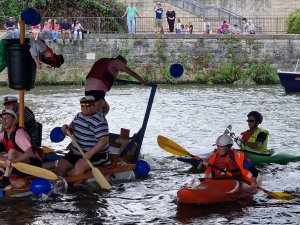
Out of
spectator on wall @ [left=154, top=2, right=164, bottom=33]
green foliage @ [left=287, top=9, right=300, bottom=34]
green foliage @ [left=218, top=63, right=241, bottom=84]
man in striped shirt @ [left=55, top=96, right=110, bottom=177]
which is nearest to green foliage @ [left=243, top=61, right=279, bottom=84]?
green foliage @ [left=218, top=63, right=241, bottom=84]

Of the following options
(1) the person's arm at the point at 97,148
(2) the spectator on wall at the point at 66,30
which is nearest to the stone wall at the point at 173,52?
(2) the spectator on wall at the point at 66,30

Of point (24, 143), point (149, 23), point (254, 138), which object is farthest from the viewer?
point (149, 23)

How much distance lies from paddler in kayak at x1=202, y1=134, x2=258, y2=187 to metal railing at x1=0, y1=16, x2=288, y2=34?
79.2 feet

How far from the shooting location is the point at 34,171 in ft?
33.9

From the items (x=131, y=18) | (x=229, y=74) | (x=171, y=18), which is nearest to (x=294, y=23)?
(x=229, y=74)

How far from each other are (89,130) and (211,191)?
68.8 inches

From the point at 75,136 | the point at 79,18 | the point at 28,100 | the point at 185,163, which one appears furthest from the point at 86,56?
the point at 75,136

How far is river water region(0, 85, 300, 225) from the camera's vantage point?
33.5 feet

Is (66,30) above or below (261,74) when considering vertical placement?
above

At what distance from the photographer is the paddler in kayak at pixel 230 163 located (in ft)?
34.7

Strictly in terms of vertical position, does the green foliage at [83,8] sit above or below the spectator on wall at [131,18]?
above

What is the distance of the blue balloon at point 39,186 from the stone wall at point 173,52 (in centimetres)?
2280

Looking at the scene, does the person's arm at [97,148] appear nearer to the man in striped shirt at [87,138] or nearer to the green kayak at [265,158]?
the man in striped shirt at [87,138]

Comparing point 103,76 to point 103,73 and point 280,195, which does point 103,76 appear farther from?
point 280,195
